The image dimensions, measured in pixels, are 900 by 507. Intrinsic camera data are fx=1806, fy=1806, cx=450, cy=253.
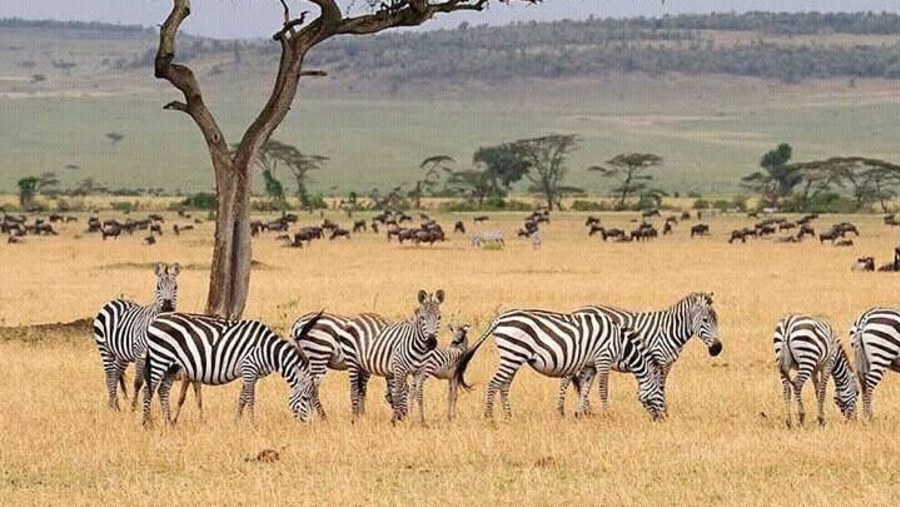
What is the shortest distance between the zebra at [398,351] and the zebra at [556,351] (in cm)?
48

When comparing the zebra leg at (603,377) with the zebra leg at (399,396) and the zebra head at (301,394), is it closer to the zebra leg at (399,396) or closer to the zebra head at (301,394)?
the zebra leg at (399,396)

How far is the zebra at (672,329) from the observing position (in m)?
14.6

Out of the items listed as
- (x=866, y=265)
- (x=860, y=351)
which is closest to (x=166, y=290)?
(x=860, y=351)

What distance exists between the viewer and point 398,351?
45.4 feet

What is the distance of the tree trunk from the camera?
64.0ft

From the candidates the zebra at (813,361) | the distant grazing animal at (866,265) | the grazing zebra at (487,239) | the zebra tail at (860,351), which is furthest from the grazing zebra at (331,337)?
the grazing zebra at (487,239)

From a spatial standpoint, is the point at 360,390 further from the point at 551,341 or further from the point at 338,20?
the point at 338,20

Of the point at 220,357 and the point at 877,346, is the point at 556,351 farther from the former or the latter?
the point at 220,357

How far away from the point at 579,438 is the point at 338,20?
25.5 feet

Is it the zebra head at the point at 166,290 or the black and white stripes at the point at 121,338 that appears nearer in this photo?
the black and white stripes at the point at 121,338

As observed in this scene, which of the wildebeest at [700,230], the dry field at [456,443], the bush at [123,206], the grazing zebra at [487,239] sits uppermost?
the dry field at [456,443]

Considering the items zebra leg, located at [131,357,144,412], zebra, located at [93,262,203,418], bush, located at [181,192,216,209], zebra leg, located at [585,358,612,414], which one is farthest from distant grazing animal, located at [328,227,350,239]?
zebra leg, located at [585,358,612,414]

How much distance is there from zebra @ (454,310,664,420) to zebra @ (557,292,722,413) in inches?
6.8

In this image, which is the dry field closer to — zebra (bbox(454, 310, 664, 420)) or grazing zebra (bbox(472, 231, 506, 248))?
zebra (bbox(454, 310, 664, 420))
